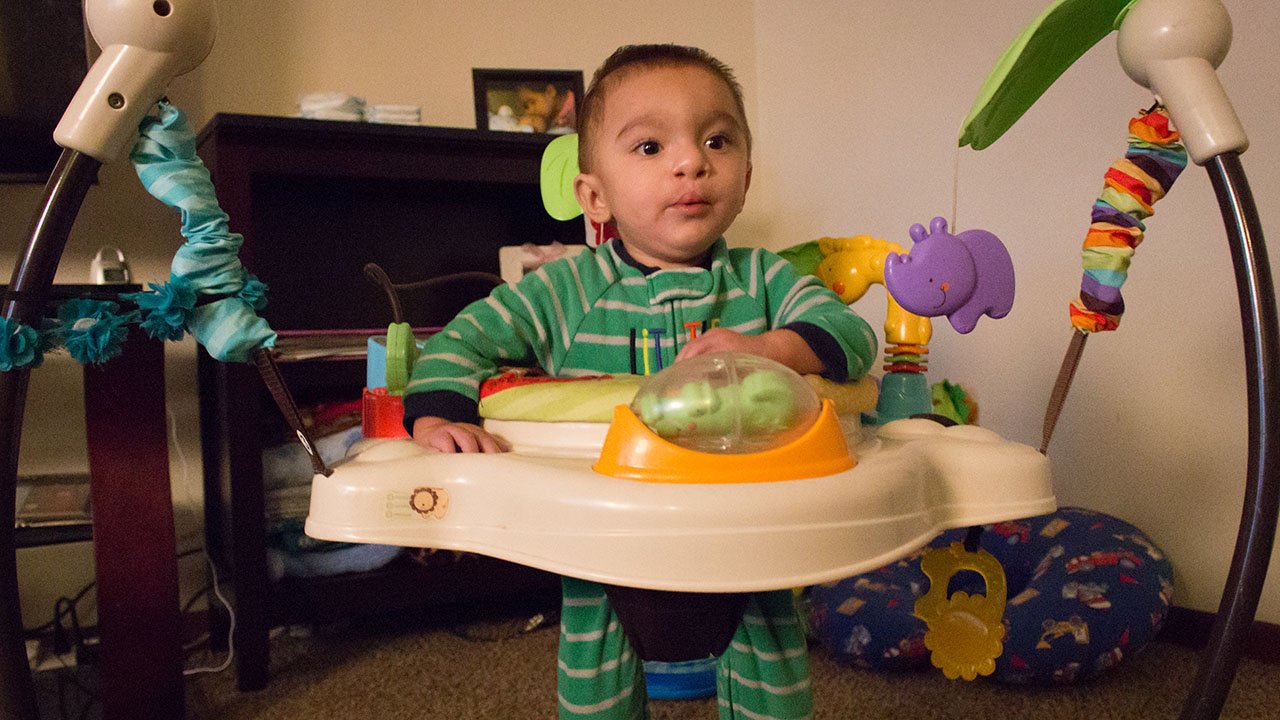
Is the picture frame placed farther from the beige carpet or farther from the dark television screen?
the beige carpet

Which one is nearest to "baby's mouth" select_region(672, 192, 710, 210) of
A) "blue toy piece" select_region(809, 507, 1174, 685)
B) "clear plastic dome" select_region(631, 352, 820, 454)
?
"clear plastic dome" select_region(631, 352, 820, 454)

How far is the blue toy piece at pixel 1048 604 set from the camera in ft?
3.62

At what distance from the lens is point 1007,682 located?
1143 mm

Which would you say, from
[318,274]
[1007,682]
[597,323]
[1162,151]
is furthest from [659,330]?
[318,274]

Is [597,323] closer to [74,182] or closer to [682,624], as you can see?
[682,624]

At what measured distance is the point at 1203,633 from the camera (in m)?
1.25

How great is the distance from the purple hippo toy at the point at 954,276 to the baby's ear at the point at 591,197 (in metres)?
0.35

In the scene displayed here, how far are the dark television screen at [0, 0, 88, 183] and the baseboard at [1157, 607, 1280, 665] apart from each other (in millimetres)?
1813

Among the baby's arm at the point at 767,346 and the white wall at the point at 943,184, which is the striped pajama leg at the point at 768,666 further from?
the white wall at the point at 943,184

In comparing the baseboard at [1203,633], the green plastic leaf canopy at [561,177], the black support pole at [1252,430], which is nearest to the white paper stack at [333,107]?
the green plastic leaf canopy at [561,177]

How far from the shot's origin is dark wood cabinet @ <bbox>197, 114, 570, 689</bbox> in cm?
126

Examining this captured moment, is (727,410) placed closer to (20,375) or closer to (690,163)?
(690,163)

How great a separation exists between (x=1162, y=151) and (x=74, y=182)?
2.53ft

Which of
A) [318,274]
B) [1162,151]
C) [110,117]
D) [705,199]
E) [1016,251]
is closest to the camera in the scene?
[110,117]
